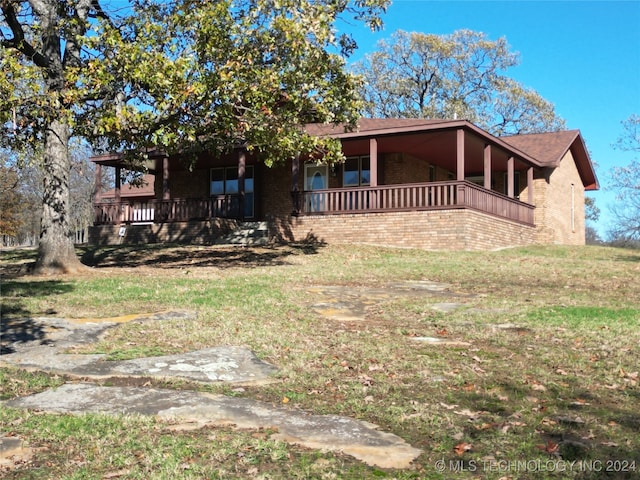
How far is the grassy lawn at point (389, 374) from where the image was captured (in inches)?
160

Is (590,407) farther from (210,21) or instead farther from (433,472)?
(210,21)

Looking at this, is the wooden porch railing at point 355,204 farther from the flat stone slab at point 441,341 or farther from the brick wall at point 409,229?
the flat stone slab at point 441,341

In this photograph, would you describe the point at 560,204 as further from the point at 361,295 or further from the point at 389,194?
the point at 361,295

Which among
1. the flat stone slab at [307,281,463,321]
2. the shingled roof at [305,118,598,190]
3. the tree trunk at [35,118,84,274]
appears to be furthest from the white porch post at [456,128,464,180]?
the tree trunk at [35,118,84,274]

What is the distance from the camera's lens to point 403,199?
69.5 ft

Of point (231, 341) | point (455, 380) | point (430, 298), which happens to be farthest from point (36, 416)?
point (430, 298)

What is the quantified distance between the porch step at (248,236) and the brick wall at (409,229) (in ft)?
1.11

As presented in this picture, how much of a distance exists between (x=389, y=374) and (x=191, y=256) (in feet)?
43.3

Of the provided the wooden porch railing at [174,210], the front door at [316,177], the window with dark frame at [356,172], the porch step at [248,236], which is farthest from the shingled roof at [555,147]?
the wooden porch railing at [174,210]

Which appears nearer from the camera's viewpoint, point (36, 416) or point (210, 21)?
point (36, 416)

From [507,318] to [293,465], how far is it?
5375 millimetres

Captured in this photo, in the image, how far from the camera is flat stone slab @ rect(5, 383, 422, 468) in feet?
14.1

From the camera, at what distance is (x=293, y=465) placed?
4.00 m

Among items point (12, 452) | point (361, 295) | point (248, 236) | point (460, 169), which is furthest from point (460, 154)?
point (12, 452)
